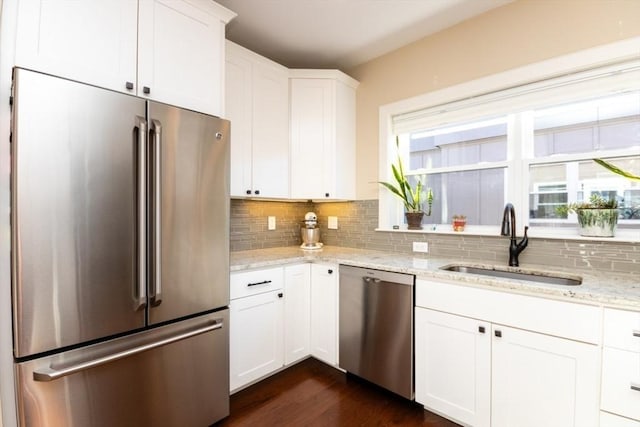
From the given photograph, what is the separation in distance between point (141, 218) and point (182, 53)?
94 cm

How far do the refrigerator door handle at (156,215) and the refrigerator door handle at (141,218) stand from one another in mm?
44

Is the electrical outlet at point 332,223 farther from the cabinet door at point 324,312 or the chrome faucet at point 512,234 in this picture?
the chrome faucet at point 512,234

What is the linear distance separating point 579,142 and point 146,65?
2.59 m

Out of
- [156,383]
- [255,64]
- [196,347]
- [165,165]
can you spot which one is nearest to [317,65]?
[255,64]

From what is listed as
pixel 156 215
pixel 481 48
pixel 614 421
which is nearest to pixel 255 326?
pixel 156 215

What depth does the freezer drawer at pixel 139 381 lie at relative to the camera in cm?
121

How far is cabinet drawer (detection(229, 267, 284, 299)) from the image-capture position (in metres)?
2.01

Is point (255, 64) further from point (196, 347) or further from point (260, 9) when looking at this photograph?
point (196, 347)

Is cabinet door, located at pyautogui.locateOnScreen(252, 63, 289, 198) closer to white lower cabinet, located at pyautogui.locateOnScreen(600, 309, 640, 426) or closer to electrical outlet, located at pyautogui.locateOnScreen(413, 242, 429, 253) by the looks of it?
electrical outlet, located at pyautogui.locateOnScreen(413, 242, 429, 253)

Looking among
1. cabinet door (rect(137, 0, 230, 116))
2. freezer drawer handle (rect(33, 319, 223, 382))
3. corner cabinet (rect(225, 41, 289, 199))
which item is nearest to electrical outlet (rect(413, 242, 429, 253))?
corner cabinet (rect(225, 41, 289, 199))

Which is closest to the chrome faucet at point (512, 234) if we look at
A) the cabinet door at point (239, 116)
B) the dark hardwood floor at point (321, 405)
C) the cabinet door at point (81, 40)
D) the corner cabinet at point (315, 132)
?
the dark hardwood floor at point (321, 405)

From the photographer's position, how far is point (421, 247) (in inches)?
99.9

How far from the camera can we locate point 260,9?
2158 mm

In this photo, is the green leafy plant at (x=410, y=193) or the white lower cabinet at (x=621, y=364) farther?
the green leafy plant at (x=410, y=193)
